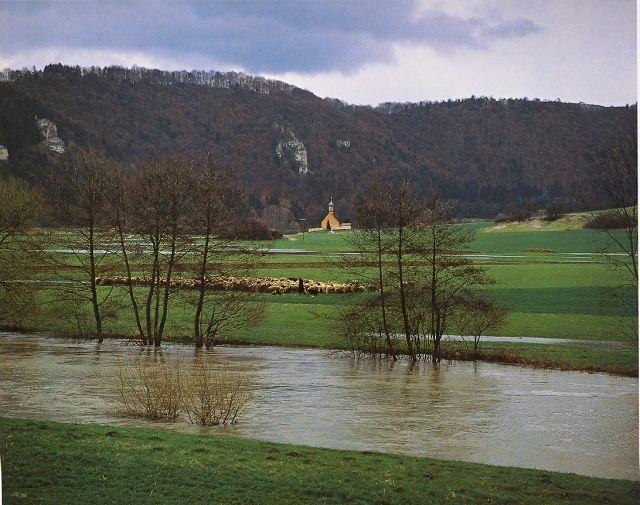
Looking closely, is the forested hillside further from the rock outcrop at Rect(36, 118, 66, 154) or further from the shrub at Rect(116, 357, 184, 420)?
the shrub at Rect(116, 357, 184, 420)

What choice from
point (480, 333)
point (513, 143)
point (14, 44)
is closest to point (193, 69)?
point (14, 44)

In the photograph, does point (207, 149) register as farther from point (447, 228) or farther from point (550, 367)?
point (550, 367)

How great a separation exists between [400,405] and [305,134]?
23.7ft

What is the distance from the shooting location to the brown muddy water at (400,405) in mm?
12039

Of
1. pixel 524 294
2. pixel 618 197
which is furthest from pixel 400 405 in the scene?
pixel 524 294

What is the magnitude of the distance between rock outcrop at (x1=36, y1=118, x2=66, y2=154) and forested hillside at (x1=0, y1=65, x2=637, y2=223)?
16 cm

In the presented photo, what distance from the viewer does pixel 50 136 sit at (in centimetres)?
1983

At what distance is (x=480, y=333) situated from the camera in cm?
2130

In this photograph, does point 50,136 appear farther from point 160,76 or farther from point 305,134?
point 305,134

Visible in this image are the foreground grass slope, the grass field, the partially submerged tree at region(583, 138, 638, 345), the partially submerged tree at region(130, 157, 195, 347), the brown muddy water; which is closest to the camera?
the foreground grass slope

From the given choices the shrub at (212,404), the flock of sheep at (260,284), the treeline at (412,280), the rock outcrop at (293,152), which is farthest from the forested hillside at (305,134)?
the shrub at (212,404)

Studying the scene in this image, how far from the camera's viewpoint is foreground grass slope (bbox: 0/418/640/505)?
32.5 ft

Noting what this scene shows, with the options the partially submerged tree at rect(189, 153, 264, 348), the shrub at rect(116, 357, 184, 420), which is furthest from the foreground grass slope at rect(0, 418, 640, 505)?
the partially submerged tree at rect(189, 153, 264, 348)

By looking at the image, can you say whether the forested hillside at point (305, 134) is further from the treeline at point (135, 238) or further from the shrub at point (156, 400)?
the shrub at point (156, 400)
